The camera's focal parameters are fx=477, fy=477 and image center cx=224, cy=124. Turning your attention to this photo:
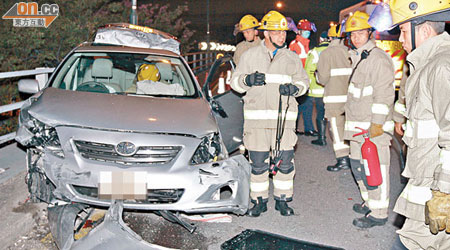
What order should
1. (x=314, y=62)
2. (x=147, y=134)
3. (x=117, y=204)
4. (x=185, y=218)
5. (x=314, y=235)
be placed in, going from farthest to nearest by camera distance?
1. (x=314, y=62)
2. (x=185, y=218)
3. (x=314, y=235)
4. (x=147, y=134)
5. (x=117, y=204)

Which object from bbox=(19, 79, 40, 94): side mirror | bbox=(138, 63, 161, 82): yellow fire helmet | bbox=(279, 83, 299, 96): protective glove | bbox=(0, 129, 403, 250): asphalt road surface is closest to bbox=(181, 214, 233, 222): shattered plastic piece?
bbox=(0, 129, 403, 250): asphalt road surface

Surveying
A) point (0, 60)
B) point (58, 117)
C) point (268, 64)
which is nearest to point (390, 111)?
point (268, 64)

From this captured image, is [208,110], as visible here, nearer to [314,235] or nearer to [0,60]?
[314,235]

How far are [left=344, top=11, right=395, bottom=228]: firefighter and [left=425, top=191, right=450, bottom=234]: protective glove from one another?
2.25 m

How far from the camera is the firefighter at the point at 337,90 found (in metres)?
7.01

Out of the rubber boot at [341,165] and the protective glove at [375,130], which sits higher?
the protective glove at [375,130]

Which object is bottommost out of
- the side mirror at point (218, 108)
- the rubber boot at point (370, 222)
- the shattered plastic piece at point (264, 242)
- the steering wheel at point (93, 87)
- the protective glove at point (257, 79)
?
the shattered plastic piece at point (264, 242)

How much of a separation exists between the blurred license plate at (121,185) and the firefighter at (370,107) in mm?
2280

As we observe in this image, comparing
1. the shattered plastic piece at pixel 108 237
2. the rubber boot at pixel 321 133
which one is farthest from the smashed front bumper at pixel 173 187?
the rubber boot at pixel 321 133

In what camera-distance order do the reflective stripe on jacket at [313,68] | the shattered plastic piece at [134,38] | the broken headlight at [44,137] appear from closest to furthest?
the broken headlight at [44,137] < the shattered plastic piece at [134,38] < the reflective stripe on jacket at [313,68]

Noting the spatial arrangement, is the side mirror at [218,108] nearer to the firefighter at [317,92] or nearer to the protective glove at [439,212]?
the protective glove at [439,212]

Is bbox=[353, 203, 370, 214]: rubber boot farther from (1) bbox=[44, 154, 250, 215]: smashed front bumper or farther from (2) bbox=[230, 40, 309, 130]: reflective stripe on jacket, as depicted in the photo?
(1) bbox=[44, 154, 250, 215]: smashed front bumper

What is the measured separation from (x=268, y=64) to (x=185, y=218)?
1.81 m

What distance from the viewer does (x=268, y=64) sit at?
5004mm
